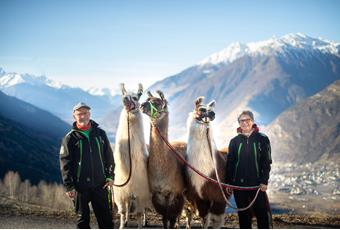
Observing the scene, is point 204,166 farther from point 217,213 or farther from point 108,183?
point 108,183

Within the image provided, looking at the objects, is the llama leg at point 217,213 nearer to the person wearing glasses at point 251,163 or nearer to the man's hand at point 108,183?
the person wearing glasses at point 251,163

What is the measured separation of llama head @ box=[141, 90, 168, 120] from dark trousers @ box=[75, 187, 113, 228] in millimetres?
1866

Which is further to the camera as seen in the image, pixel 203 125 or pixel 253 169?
pixel 203 125

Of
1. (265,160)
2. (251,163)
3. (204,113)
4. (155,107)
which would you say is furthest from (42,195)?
(265,160)

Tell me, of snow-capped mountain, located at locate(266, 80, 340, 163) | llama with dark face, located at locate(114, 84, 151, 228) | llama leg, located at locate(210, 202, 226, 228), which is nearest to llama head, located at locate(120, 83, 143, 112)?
llama with dark face, located at locate(114, 84, 151, 228)

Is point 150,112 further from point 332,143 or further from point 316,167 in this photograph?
point 332,143

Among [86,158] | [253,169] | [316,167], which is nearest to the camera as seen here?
[86,158]

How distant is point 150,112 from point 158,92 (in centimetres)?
45

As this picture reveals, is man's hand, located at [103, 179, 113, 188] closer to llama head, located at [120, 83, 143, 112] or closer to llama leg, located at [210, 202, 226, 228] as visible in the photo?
llama head, located at [120, 83, 143, 112]

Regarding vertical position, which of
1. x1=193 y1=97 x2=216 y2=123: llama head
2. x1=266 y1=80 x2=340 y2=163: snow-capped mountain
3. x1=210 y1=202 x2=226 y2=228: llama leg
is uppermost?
x1=266 y1=80 x2=340 y2=163: snow-capped mountain

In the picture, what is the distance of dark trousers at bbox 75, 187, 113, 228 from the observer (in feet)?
19.6

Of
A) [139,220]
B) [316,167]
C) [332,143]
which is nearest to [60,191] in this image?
[139,220]

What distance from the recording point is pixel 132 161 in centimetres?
741

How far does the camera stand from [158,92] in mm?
7766
